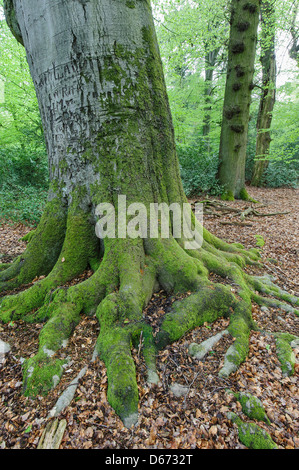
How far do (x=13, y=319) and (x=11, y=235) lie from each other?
444cm

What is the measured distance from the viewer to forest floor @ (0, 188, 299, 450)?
1.73m

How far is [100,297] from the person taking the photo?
108 inches

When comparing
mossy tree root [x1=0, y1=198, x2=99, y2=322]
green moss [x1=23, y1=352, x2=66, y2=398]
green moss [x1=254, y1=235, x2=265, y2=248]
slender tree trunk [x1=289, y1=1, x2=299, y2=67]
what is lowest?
green moss [x1=23, y1=352, x2=66, y2=398]

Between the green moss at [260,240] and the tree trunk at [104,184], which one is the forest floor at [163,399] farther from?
the green moss at [260,240]

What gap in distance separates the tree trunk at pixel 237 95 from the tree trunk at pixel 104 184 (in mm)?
7456

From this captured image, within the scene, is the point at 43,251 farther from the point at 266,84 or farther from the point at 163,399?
the point at 266,84

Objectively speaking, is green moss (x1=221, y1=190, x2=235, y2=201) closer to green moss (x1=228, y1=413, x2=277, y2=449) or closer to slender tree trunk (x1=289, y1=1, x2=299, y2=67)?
green moss (x1=228, y1=413, x2=277, y2=449)

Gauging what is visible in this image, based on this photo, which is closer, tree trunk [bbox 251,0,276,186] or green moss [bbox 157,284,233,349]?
green moss [bbox 157,284,233,349]

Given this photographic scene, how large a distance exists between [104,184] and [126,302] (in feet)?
4.83

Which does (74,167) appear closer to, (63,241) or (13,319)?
(63,241)

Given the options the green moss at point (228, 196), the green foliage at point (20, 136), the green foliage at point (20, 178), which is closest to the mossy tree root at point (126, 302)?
the green foliage at point (20, 178)

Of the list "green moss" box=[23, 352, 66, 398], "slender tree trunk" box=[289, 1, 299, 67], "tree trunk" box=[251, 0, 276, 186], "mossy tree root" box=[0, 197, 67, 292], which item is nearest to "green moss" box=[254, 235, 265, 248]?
"mossy tree root" box=[0, 197, 67, 292]

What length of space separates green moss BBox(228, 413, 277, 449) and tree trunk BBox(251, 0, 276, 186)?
41.1 feet

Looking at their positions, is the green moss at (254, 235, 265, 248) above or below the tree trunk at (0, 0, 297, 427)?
below
